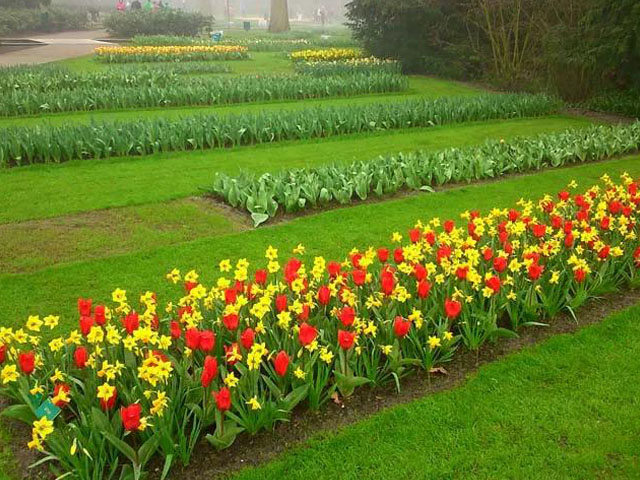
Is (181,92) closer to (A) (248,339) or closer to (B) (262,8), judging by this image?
(A) (248,339)

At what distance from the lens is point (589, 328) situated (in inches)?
167

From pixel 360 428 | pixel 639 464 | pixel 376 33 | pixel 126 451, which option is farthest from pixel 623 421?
pixel 376 33

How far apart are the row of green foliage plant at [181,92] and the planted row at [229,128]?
10.8 feet

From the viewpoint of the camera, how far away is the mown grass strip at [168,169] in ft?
23.6

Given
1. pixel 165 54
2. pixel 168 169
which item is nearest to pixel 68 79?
pixel 168 169

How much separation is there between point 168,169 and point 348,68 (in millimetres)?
11389

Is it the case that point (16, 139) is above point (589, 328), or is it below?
above

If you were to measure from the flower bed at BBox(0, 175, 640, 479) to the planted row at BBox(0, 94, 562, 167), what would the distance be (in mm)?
4917

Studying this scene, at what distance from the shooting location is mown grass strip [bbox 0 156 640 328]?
4.79 m

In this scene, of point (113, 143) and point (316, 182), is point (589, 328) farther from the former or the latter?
point (113, 143)

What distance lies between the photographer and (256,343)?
322 cm

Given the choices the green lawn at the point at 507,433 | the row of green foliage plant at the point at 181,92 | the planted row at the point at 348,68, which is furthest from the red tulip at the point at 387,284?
the planted row at the point at 348,68

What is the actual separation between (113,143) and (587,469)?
308 inches

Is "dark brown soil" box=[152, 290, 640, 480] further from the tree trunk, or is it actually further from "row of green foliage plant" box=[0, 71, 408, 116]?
the tree trunk
